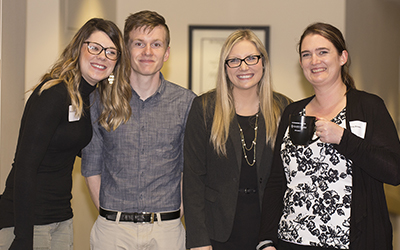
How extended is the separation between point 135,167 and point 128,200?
0.18 m

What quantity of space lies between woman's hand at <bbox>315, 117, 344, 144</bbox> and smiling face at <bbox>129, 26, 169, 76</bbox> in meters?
0.99

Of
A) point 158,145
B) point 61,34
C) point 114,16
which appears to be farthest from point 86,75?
point 114,16

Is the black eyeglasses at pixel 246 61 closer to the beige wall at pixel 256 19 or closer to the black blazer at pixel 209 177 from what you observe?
the black blazer at pixel 209 177

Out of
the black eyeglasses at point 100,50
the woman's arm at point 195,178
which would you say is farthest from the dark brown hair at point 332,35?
the black eyeglasses at point 100,50

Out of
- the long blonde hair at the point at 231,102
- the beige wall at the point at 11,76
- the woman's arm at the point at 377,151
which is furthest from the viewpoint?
the beige wall at the point at 11,76

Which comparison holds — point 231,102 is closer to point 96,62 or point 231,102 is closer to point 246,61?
point 246,61

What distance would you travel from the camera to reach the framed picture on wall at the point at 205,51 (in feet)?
14.4

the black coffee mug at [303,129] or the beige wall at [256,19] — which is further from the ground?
the beige wall at [256,19]

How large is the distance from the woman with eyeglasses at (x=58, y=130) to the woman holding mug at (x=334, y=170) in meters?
0.97

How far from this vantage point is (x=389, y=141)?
168 centimetres

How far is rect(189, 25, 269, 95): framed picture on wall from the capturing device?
4.40 meters

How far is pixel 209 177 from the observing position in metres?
2.14

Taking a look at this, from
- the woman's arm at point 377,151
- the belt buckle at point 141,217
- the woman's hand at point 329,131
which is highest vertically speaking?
the woman's hand at point 329,131

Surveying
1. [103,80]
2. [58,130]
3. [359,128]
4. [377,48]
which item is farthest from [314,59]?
[377,48]
